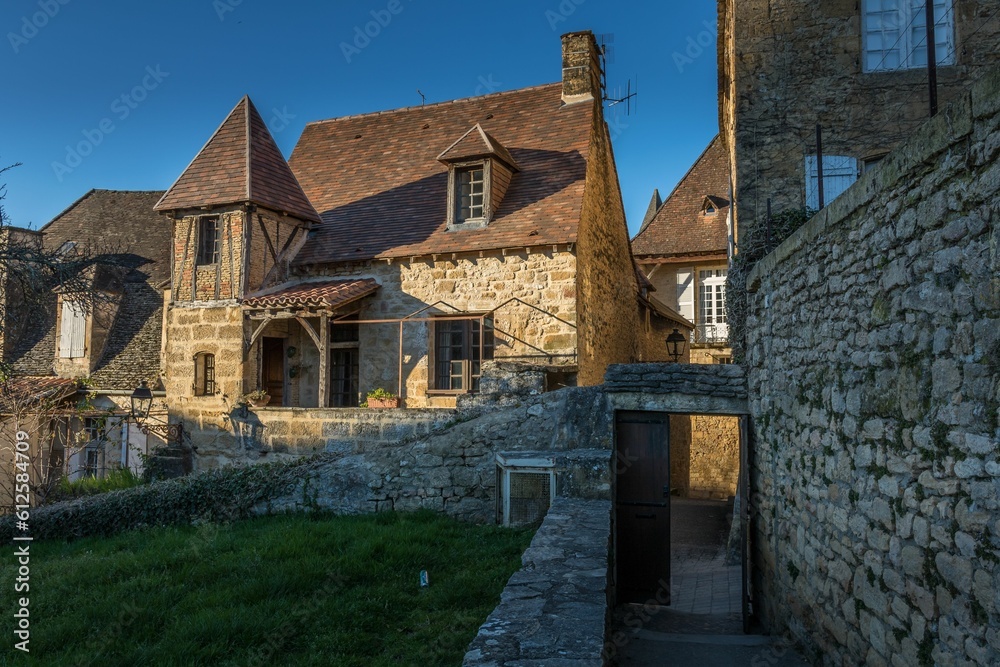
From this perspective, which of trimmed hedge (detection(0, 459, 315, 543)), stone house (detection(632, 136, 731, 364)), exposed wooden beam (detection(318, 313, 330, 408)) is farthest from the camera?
stone house (detection(632, 136, 731, 364))

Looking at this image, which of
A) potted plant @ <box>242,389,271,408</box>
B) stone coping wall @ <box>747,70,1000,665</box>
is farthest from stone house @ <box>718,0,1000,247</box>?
potted plant @ <box>242,389,271,408</box>

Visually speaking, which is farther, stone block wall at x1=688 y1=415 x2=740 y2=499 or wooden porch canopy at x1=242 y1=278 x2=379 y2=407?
stone block wall at x1=688 y1=415 x2=740 y2=499

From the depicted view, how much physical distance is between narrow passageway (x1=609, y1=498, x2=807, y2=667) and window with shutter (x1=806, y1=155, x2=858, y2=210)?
5546 mm

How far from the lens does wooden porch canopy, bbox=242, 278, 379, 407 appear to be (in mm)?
13797

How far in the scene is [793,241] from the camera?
598 centimetres

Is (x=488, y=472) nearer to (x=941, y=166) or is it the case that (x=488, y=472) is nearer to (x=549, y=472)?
(x=549, y=472)

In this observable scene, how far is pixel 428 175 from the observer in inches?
656

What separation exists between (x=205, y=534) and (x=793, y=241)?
268 inches

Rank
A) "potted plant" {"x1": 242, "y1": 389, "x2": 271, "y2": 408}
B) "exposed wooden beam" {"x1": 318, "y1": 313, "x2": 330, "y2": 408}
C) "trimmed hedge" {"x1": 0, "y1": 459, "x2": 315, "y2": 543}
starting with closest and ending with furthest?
"trimmed hedge" {"x1": 0, "y1": 459, "x2": 315, "y2": 543}
"exposed wooden beam" {"x1": 318, "y1": 313, "x2": 330, "y2": 408}
"potted plant" {"x1": 242, "y1": 389, "x2": 271, "y2": 408}

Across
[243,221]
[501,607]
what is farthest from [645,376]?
[243,221]

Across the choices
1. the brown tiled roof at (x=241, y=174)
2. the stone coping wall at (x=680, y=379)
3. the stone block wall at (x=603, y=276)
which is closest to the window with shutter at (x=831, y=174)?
the stone block wall at (x=603, y=276)

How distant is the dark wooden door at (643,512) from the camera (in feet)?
28.0

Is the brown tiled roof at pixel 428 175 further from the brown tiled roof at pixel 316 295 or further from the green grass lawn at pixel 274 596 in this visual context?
the green grass lawn at pixel 274 596

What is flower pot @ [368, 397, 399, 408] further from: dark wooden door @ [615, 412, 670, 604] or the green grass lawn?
dark wooden door @ [615, 412, 670, 604]
